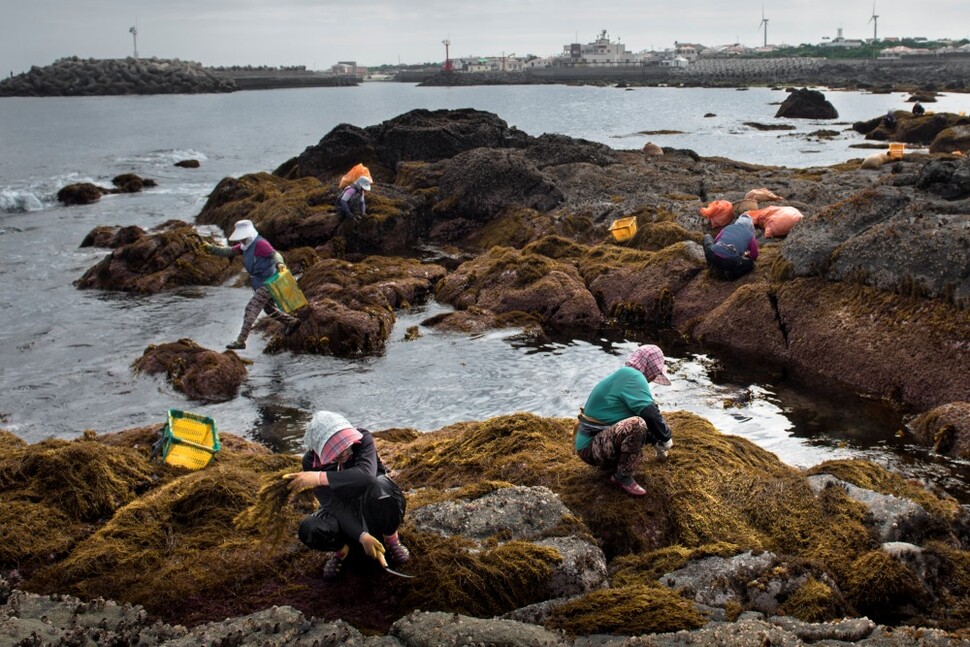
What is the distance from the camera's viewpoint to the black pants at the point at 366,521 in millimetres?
6957

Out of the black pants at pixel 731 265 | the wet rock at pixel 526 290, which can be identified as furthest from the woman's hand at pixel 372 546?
the black pants at pixel 731 265

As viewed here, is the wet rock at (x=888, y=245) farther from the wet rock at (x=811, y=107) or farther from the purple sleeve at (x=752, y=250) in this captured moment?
the wet rock at (x=811, y=107)

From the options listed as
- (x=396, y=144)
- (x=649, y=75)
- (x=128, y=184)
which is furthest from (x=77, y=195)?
(x=649, y=75)

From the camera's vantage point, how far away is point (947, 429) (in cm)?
1134

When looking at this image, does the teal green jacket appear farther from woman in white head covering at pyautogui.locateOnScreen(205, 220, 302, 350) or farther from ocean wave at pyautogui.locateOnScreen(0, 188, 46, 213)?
ocean wave at pyautogui.locateOnScreen(0, 188, 46, 213)

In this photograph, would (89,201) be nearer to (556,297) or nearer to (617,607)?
(556,297)

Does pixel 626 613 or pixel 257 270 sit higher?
pixel 257 270

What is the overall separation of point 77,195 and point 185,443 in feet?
110

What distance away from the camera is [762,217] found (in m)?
20.6

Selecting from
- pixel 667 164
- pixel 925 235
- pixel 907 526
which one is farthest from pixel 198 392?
pixel 667 164

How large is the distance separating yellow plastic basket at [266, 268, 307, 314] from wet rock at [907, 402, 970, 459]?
11077mm

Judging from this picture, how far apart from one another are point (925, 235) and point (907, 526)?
7756 mm

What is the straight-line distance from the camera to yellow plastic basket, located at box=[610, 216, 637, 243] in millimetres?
22094

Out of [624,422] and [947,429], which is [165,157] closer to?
[947,429]
